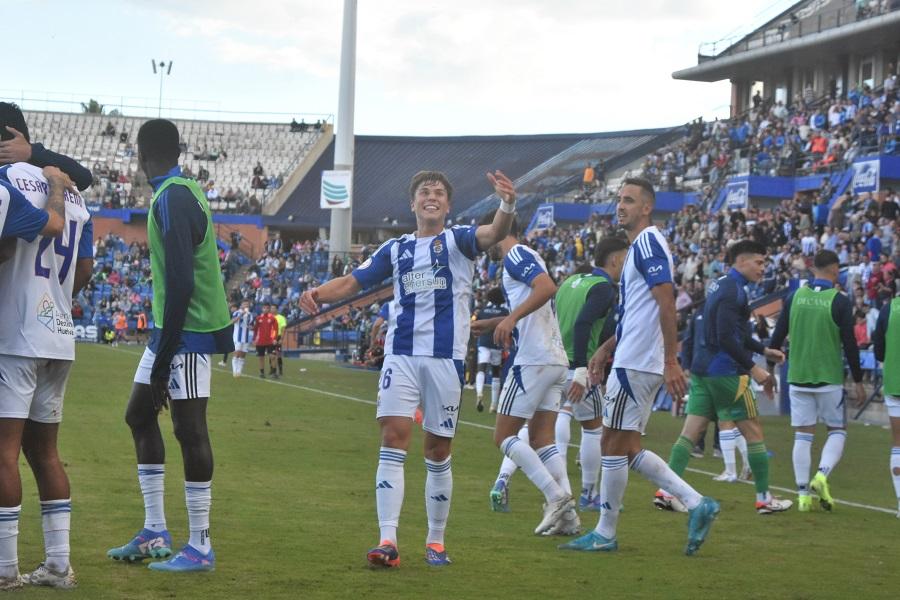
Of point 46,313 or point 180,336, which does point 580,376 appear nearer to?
point 180,336

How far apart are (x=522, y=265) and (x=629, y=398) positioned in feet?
4.02

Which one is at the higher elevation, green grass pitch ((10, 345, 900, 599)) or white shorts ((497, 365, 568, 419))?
white shorts ((497, 365, 568, 419))

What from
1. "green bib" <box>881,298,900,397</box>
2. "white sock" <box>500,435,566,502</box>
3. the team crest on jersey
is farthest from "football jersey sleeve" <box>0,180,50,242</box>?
"green bib" <box>881,298,900,397</box>

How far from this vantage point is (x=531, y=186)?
65.9 m

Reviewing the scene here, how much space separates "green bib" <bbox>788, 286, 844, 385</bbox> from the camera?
11.7 meters

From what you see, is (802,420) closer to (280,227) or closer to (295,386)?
(295,386)

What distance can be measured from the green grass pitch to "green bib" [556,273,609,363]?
143 centimetres

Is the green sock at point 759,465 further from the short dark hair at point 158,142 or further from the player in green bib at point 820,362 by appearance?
the short dark hair at point 158,142

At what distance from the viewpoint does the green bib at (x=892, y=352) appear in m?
11.4

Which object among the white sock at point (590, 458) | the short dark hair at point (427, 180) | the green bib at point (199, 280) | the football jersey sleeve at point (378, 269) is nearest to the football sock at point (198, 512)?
the green bib at point (199, 280)

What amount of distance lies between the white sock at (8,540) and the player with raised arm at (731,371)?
243 inches

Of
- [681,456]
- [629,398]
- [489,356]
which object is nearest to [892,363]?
[681,456]

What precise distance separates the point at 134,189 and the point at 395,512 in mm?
70272

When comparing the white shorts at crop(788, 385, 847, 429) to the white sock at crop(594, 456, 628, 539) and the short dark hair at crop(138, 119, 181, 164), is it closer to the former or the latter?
the white sock at crop(594, 456, 628, 539)
